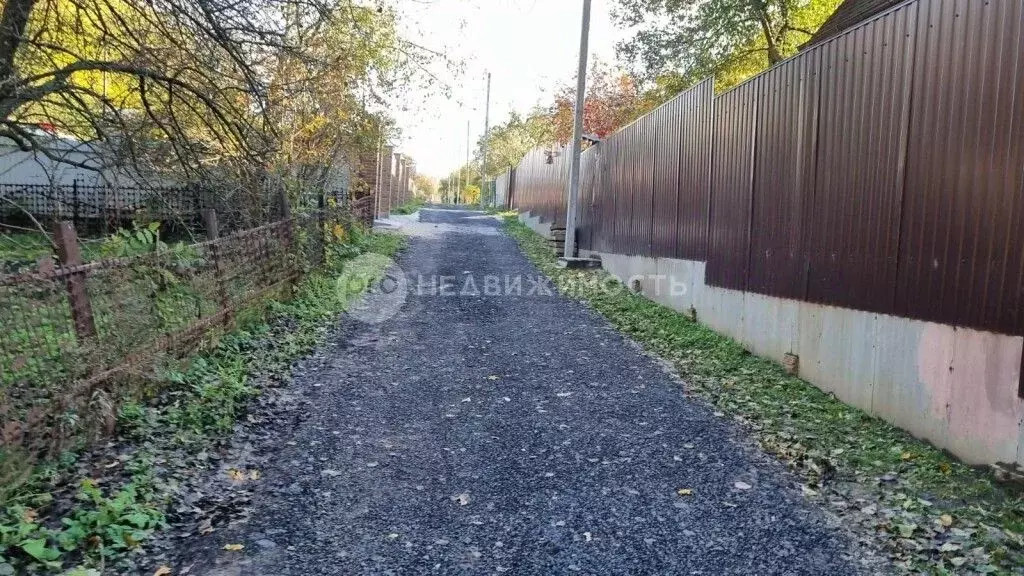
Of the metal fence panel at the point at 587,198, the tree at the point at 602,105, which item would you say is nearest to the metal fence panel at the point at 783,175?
the metal fence panel at the point at 587,198

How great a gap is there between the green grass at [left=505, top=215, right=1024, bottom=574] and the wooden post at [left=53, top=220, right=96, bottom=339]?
4258mm

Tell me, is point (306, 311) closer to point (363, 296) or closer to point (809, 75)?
point (363, 296)

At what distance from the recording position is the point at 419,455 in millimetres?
4379

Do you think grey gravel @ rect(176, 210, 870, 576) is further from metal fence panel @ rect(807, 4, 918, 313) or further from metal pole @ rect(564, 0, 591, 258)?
metal pole @ rect(564, 0, 591, 258)

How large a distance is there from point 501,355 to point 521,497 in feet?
10.6

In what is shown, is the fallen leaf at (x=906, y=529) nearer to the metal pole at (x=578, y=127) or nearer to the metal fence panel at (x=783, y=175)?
the metal fence panel at (x=783, y=175)

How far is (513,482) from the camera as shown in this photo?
Result: 3.98 m

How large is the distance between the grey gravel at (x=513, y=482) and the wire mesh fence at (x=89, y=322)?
1034mm

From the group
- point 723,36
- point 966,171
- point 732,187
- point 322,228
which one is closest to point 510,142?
Answer: point 723,36

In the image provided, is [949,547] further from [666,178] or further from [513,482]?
[666,178]

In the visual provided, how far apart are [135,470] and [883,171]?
201 inches

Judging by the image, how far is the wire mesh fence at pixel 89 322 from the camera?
139 inches

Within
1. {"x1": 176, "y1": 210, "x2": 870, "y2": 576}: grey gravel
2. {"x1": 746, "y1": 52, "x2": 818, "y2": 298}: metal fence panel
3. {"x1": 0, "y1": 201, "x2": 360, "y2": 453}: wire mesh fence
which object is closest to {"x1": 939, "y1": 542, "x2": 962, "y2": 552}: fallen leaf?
{"x1": 176, "y1": 210, "x2": 870, "y2": 576}: grey gravel

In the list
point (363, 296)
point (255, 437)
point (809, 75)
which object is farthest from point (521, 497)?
point (363, 296)
